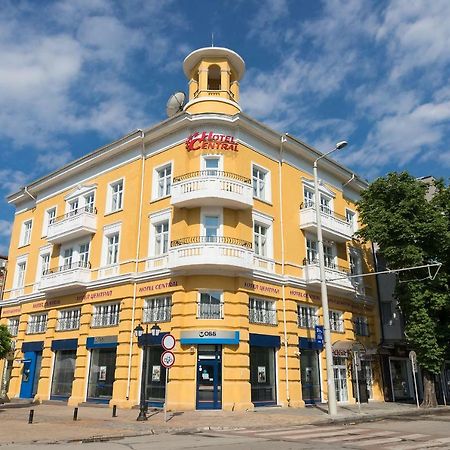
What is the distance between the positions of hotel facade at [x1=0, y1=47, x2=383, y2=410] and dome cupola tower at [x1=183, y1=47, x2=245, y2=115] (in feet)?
0.27

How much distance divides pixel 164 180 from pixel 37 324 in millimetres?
13198

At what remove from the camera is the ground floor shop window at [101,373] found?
2433 centimetres

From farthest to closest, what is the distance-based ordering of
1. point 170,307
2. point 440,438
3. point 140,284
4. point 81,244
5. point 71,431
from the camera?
point 81,244, point 140,284, point 170,307, point 71,431, point 440,438

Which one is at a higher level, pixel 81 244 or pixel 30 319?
pixel 81 244

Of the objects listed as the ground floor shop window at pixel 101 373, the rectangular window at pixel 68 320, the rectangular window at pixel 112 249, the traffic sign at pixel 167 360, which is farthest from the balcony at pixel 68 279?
the traffic sign at pixel 167 360

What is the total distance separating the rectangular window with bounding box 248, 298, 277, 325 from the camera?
23.3 m

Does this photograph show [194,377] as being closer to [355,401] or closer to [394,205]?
[355,401]

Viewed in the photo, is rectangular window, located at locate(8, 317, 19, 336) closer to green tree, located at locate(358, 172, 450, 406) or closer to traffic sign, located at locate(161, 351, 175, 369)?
traffic sign, located at locate(161, 351, 175, 369)

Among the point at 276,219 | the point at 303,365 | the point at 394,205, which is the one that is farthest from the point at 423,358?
the point at 276,219

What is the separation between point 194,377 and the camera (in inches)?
827

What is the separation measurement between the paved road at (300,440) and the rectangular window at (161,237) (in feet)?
37.2

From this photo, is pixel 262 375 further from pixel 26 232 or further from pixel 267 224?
pixel 26 232

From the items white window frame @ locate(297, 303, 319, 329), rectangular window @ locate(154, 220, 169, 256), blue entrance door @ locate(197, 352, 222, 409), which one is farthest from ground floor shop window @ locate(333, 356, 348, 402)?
rectangular window @ locate(154, 220, 169, 256)

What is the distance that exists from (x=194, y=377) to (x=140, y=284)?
19.6 feet
